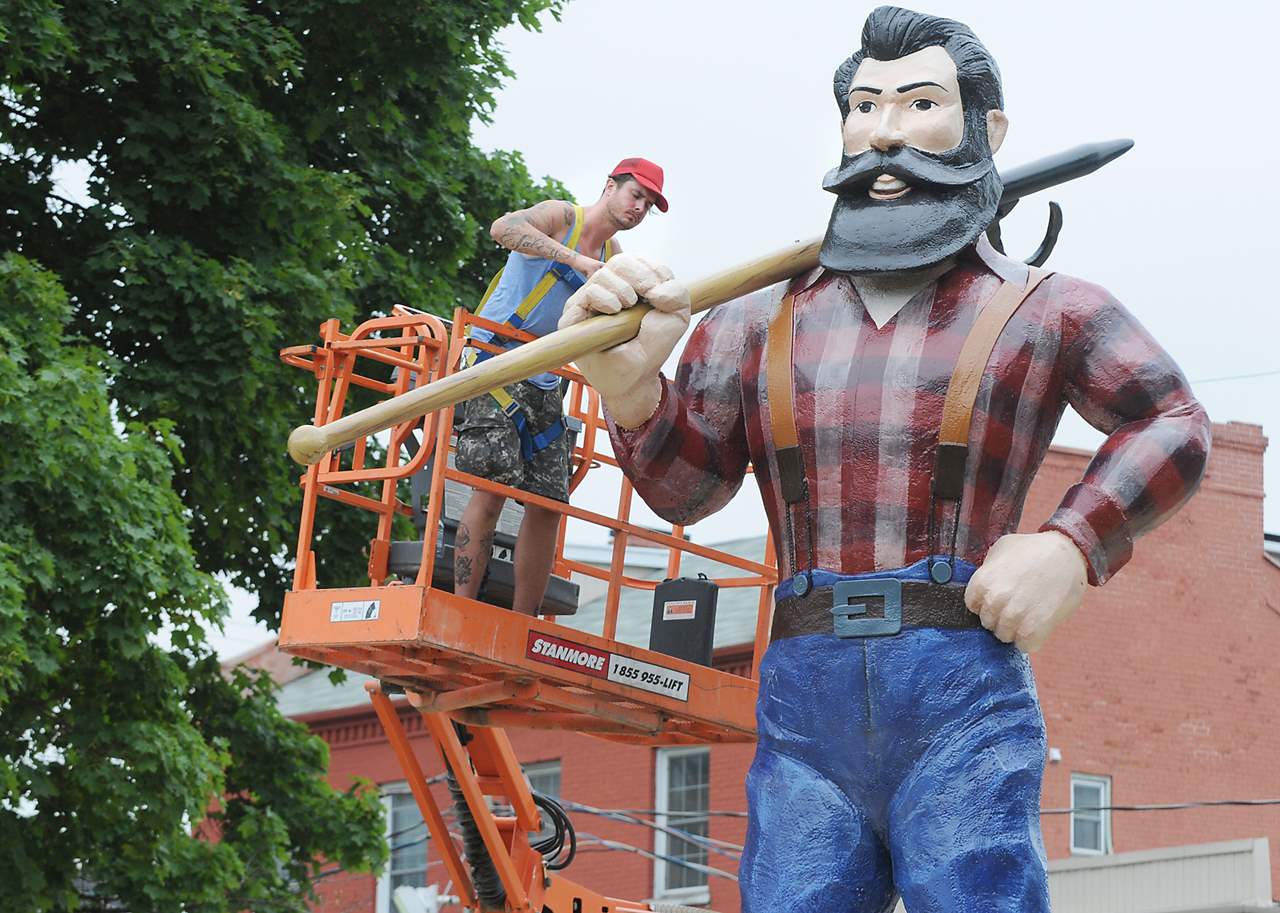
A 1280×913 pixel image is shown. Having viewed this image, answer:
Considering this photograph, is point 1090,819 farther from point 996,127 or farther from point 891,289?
point 891,289

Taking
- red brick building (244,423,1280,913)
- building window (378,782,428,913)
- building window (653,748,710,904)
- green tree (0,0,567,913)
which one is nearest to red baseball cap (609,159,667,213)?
green tree (0,0,567,913)

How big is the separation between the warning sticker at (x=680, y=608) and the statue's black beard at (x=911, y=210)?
3.33 m

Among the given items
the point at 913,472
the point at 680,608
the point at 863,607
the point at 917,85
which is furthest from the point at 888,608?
the point at 680,608

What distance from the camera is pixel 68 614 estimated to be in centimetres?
1248

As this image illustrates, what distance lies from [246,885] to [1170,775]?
11797 millimetres

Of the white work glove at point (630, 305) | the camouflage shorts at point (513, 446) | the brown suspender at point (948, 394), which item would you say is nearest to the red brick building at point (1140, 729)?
the camouflage shorts at point (513, 446)

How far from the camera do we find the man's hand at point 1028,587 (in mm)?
4699

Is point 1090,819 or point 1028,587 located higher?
point 1090,819

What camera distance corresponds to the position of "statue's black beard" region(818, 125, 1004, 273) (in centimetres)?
501

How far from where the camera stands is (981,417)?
4.89m

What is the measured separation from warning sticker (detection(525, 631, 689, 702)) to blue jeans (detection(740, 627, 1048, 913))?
2737mm

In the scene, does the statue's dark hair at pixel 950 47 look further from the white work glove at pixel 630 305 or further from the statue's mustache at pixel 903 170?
the white work glove at pixel 630 305

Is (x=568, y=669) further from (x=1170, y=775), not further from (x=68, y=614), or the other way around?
(x=1170, y=775)

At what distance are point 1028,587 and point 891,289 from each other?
2.59 ft
